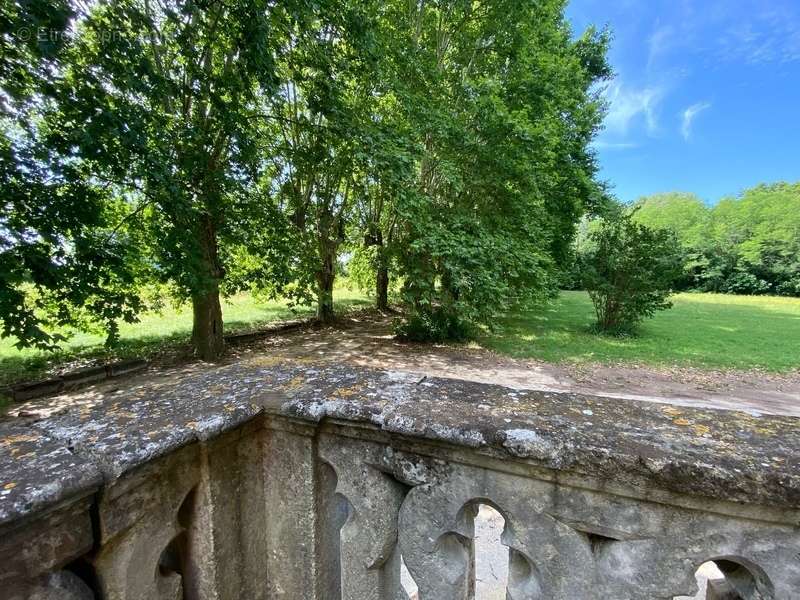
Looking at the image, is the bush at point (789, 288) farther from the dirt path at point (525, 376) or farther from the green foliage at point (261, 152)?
the dirt path at point (525, 376)

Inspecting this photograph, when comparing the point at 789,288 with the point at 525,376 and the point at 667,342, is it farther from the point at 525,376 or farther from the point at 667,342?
the point at 525,376

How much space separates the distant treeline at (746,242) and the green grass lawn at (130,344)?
25595mm

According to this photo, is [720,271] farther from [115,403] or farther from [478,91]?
[115,403]

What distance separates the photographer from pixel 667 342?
37.0ft

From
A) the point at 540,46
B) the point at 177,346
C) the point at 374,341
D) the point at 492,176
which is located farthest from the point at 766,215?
the point at 177,346

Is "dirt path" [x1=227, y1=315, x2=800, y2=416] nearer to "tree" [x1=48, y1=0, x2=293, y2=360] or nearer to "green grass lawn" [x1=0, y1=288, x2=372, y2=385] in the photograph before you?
"green grass lawn" [x1=0, y1=288, x2=372, y2=385]

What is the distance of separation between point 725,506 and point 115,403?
1522 mm

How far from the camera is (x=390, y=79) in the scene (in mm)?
8438

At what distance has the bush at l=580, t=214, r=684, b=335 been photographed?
1198cm

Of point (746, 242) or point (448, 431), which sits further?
point (746, 242)

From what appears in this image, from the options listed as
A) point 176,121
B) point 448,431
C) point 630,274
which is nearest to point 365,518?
point 448,431

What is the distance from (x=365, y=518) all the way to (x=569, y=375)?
772cm

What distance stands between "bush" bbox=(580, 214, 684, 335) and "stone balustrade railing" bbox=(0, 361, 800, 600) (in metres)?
12.8

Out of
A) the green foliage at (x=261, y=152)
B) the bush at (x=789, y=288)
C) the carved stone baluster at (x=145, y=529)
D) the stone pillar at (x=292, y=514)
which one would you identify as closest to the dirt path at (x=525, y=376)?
the green foliage at (x=261, y=152)
